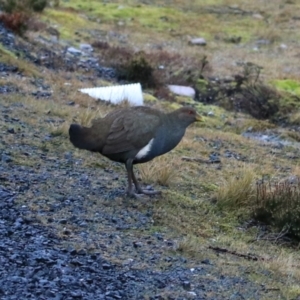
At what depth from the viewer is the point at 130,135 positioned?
772cm

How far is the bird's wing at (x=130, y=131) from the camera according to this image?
772 cm

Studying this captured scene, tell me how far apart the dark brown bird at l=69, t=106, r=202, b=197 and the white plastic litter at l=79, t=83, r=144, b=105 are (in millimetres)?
6190

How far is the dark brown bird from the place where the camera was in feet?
25.4

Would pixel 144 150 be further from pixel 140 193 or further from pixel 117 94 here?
pixel 117 94

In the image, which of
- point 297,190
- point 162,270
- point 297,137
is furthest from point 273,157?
point 162,270

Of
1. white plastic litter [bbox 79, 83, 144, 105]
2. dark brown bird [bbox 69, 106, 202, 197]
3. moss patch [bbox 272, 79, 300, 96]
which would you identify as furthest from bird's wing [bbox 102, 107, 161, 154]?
moss patch [bbox 272, 79, 300, 96]

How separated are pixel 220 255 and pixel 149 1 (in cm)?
2757

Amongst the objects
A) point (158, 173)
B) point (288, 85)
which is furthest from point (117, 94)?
point (288, 85)

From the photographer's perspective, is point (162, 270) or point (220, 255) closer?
point (162, 270)

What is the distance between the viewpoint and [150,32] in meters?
27.5

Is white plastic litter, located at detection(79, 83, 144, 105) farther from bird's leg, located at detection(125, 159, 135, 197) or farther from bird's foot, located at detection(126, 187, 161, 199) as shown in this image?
bird's leg, located at detection(125, 159, 135, 197)

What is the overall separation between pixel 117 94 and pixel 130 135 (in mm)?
6687

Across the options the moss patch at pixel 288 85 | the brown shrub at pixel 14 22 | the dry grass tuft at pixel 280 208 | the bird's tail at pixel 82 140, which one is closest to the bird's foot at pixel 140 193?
the bird's tail at pixel 82 140

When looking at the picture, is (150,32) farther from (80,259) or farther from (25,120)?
(80,259)
